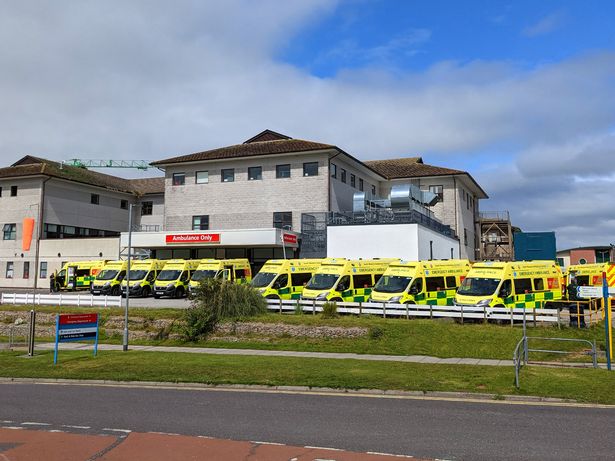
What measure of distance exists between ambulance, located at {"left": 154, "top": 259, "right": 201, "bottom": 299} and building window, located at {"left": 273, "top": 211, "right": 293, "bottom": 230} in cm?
901

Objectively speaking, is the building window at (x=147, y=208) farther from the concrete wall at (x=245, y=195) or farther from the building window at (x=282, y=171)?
the building window at (x=282, y=171)

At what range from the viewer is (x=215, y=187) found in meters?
46.2

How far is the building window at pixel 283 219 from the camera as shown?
43.4 metres

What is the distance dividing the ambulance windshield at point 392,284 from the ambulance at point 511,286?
7.60ft

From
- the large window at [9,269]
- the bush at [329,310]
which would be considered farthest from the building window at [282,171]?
the large window at [9,269]

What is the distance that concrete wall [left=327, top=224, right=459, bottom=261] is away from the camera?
3512 cm

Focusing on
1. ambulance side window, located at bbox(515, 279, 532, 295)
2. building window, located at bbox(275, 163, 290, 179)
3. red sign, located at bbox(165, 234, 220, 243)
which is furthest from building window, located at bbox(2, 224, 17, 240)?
ambulance side window, located at bbox(515, 279, 532, 295)

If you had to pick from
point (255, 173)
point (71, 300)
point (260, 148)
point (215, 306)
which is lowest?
point (215, 306)

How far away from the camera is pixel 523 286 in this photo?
22812mm

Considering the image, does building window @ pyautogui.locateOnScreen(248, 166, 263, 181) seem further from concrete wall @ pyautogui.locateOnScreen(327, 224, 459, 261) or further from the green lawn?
the green lawn

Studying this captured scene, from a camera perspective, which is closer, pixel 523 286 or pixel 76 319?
pixel 76 319

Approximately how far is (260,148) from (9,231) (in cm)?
2781

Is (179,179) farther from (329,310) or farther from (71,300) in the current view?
(329,310)

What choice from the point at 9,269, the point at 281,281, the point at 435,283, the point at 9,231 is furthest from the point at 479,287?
the point at 9,231
